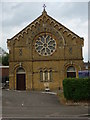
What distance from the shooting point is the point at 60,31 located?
4406cm

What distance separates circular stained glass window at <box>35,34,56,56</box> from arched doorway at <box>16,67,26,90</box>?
4.39 metres

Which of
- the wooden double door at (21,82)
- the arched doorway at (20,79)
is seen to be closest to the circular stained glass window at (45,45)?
the arched doorway at (20,79)

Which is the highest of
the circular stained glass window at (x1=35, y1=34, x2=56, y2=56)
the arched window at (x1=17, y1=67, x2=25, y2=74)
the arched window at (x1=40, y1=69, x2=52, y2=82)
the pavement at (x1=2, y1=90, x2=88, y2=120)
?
the circular stained glass window at (x1=35, y1=34, x2=56, y2=56)

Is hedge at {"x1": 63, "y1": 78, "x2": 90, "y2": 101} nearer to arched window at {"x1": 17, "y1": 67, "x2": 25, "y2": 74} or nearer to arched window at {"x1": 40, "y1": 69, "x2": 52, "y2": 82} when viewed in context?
arched window at {"x1": 40, "y1": 69, "x2": 52, "y2": 82}

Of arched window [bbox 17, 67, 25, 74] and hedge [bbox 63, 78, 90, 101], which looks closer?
hedge [bbox 63, 78, 90, 101]

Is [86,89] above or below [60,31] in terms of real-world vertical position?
below

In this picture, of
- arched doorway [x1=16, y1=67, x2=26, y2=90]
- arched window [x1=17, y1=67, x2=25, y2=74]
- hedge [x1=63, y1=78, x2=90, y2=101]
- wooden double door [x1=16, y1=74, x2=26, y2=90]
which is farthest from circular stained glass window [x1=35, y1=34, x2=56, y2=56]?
hedge [x1=63, y1=78, x2=90, y2=101]

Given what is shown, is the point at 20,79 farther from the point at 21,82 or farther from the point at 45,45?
the point at 45,45

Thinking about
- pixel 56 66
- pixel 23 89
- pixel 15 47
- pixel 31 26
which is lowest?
pixel 23 89

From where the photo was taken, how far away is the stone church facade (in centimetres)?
4362

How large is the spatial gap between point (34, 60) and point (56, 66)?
3.78 meters

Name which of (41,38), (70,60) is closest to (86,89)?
(70,60)

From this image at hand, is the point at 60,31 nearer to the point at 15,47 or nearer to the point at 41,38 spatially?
the point at 41,38

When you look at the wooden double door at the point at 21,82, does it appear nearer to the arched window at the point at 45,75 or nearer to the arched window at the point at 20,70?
the arched window at the point at 20,70
